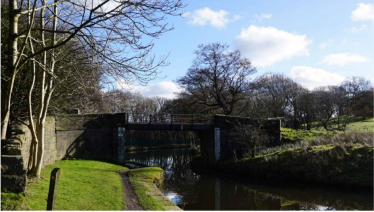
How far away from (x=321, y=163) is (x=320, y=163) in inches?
2.0

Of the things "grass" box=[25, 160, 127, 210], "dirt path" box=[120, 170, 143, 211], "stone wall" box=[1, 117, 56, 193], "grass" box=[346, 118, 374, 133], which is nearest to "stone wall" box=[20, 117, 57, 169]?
"stone wall" box=[1, 117, 56, 193]

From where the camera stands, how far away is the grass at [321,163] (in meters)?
14.7

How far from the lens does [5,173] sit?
20.0 ft

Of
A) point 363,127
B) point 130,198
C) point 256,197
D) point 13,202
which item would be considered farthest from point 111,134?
point 363,127

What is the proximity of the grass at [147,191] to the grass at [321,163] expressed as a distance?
6.65 m

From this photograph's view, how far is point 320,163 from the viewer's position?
16.0m

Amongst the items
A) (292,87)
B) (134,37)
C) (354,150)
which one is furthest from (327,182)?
(292,87)

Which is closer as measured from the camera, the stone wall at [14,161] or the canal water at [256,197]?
the stone wall at [14,161]

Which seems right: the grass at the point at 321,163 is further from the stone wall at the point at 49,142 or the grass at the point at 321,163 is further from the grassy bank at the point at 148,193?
the stone wall at the point at 49,142

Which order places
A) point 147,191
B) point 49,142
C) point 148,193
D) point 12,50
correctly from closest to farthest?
point 12,50, point 148,193, point 147,191, point 49,142

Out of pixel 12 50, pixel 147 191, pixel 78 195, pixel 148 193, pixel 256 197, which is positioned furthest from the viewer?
pixel 256 197

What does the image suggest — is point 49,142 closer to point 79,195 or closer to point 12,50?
point 79,195

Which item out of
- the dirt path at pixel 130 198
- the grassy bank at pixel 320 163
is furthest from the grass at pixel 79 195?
the grassy bank at pixel 320 163

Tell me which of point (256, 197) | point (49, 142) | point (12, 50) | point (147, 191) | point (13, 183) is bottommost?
point (256, 197)
